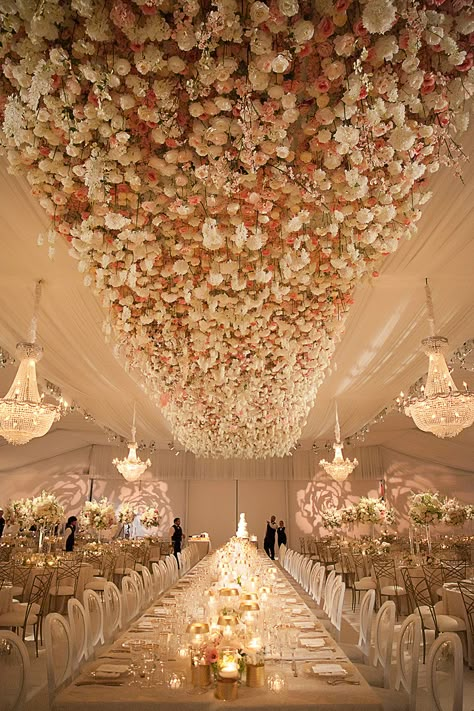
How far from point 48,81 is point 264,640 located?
10.7ft

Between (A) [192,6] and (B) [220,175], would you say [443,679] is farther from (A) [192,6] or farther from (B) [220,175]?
(A) [192,6]

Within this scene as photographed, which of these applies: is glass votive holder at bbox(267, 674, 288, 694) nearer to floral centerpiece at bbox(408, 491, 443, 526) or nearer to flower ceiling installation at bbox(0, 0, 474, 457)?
flower ceiling installation at bbox(0, 0, 474, 457)

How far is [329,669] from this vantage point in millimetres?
2604

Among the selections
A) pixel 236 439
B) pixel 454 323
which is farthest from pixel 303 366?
pixel 236 439

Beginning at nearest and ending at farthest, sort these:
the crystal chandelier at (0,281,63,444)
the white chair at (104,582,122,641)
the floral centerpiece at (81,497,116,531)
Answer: the white chair at (104,582,122,641)
the crystal chandelier at (0,281,63,444)
the floral centerpiece at (81,497,116,531)

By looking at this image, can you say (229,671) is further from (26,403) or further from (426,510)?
(426,510)

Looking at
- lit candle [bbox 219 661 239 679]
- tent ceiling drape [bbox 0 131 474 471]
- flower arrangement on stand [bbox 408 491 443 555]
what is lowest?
lit candle [bbox 219 661 239 679]

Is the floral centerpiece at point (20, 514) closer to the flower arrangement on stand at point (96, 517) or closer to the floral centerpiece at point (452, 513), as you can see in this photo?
the flower arrangement on stand at point (96, 517)

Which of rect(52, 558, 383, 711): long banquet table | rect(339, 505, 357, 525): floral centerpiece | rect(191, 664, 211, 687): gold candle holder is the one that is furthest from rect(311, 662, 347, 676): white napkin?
rect(339, 505, 357, 525): floral centerpiece

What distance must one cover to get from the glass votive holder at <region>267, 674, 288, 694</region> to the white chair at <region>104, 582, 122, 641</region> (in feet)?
8.72

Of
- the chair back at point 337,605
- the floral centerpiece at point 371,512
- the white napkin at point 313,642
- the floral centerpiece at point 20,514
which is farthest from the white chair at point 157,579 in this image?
the floral centerpiece at point 371,512

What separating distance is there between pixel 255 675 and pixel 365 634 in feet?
7.71

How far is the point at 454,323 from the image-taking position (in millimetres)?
6535

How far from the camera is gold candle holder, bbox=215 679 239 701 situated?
2199 millimetres
